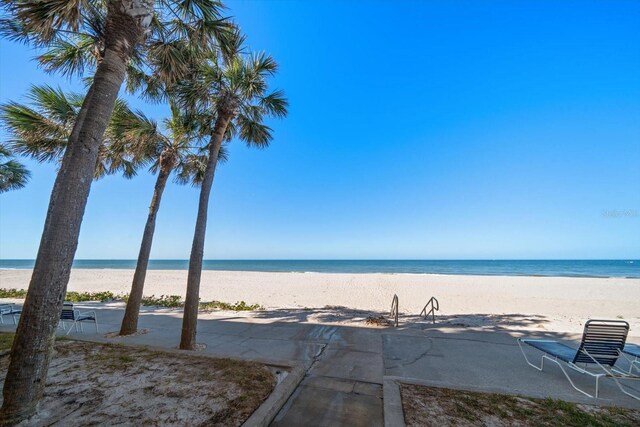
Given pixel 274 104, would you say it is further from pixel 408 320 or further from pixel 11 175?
pixel 11 175

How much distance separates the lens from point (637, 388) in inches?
152

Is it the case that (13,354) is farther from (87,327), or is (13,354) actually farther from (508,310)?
(508,310)

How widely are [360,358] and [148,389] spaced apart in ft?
11.2

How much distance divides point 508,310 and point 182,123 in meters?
15.4

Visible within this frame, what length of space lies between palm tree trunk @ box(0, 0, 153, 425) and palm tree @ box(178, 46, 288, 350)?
2.54 m

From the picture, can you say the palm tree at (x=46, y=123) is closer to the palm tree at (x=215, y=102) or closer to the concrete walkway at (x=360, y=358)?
the palm tree at (x=215, y=102)

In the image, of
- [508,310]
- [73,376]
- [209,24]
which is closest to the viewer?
[73,376]

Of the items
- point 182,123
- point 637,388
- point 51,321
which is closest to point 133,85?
point 182,123

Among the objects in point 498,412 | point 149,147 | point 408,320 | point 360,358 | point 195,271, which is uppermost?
point 149,147

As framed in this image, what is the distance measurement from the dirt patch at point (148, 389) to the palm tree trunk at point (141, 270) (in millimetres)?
1785

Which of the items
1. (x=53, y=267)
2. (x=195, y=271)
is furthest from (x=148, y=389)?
(x=195, y=271)

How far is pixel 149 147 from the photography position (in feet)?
22.8

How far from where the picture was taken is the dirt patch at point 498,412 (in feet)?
9.05

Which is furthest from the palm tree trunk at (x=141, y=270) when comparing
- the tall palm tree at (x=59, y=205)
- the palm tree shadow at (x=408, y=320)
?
the palm tree shadow at (x=408, y=320)
